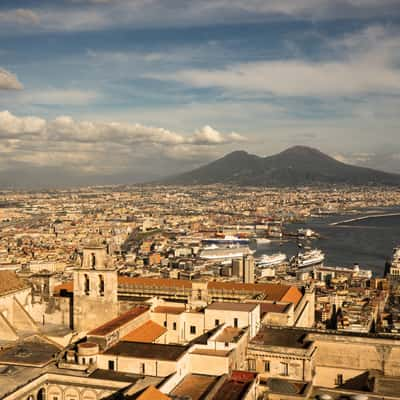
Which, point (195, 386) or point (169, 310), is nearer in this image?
point (195, 386)

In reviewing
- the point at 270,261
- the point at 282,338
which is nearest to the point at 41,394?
the point at 282,338

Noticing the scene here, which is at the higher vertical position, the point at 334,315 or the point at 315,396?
the point at 315,396

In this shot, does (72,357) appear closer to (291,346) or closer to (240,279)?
(291,346)

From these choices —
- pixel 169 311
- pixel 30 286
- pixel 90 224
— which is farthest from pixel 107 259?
pixel 90 224

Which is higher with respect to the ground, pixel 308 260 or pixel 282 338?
pixel 282 338

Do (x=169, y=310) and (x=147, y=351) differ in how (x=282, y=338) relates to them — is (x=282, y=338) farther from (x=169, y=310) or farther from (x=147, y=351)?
(x=147, y=351)

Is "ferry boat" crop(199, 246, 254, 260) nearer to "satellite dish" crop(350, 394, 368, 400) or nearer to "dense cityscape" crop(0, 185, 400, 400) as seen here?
"dense cityscape" crop(0, 185, 400, 400)

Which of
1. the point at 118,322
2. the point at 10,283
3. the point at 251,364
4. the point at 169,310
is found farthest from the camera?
the point at 10,283
